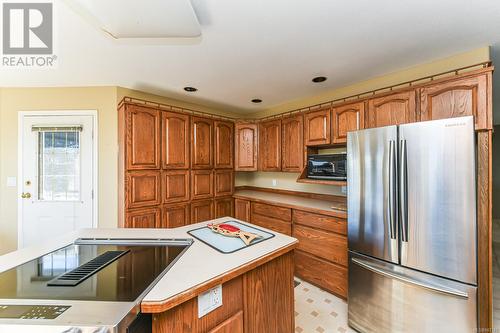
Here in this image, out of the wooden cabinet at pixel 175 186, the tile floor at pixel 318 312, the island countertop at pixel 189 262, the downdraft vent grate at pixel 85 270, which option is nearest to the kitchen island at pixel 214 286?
the island countertop at pixel 189 262

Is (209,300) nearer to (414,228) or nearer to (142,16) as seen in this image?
(414,228)

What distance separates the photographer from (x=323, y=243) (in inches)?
90.7

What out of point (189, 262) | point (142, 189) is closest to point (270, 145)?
point (142, 189)

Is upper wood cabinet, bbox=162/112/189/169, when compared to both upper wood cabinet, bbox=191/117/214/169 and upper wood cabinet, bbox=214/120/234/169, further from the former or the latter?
upper wood cabinet, bbox=214/120/234/169

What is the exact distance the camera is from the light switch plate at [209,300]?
918mm

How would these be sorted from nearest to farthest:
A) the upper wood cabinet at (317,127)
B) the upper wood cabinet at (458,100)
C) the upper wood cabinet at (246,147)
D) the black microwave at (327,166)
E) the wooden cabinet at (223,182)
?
the upper wood cabinet at (458,100) < the black microwave at (327,166) < the upper wood cabinet at (317,127) < the wooden cabinet at (223,182) < the upper wood cabinet at (246,147)

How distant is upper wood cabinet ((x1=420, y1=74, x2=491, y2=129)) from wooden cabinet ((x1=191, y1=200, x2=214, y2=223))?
2713 mm

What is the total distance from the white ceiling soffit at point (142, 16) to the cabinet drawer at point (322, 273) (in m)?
2.45

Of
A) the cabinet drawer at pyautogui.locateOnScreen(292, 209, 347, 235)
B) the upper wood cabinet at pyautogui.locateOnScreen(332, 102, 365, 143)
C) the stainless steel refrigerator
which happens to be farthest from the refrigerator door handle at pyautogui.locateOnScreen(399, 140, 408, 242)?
the upper wood cabinet at pyautogui.locateOnScreen(332, 102, 365, 143)

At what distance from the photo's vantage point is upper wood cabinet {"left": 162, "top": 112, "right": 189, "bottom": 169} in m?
2.73

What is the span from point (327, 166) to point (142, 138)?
2.24 metres

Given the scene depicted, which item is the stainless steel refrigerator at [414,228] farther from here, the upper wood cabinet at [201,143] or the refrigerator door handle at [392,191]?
the upper wood cabinet at [201,143]

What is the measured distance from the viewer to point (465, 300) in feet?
4.37

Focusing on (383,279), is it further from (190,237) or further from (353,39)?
(353,39)
